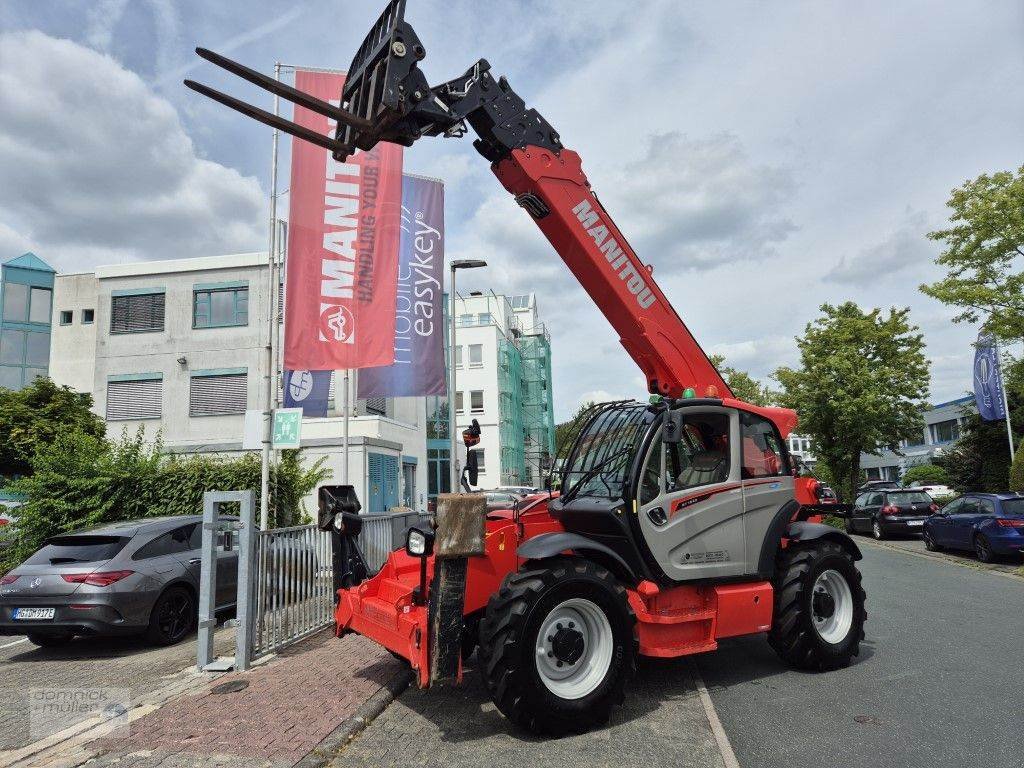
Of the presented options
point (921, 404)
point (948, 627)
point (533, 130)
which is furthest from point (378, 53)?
point (921, 404)

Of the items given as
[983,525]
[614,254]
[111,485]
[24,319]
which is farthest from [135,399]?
[983,525]

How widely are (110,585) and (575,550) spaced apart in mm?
5413

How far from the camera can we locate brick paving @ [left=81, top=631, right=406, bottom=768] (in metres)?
4.41

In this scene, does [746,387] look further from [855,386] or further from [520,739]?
[520,739]

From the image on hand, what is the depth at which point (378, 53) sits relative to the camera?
5.52 m

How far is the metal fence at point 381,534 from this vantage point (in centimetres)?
907

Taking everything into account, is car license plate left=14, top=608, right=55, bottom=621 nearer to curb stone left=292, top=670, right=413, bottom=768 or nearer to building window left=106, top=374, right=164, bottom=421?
curb stone left=292, top=670, right=413, bottom=768

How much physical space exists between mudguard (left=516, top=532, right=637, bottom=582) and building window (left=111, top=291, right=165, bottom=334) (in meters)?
28.1

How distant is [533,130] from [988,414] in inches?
977

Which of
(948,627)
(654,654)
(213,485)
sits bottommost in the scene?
(948,627)

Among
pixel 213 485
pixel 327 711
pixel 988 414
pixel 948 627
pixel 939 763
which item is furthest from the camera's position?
pixel 988 414

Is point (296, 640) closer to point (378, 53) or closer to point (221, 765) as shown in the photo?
point (221, 765)

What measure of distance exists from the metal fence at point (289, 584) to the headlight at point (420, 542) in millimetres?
2426

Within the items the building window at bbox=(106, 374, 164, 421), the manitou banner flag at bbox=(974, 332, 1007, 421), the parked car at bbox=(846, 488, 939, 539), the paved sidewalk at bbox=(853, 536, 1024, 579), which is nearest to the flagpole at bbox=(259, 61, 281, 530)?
the paved sidewalk at bbox=(853, 536, 1024, 579)
